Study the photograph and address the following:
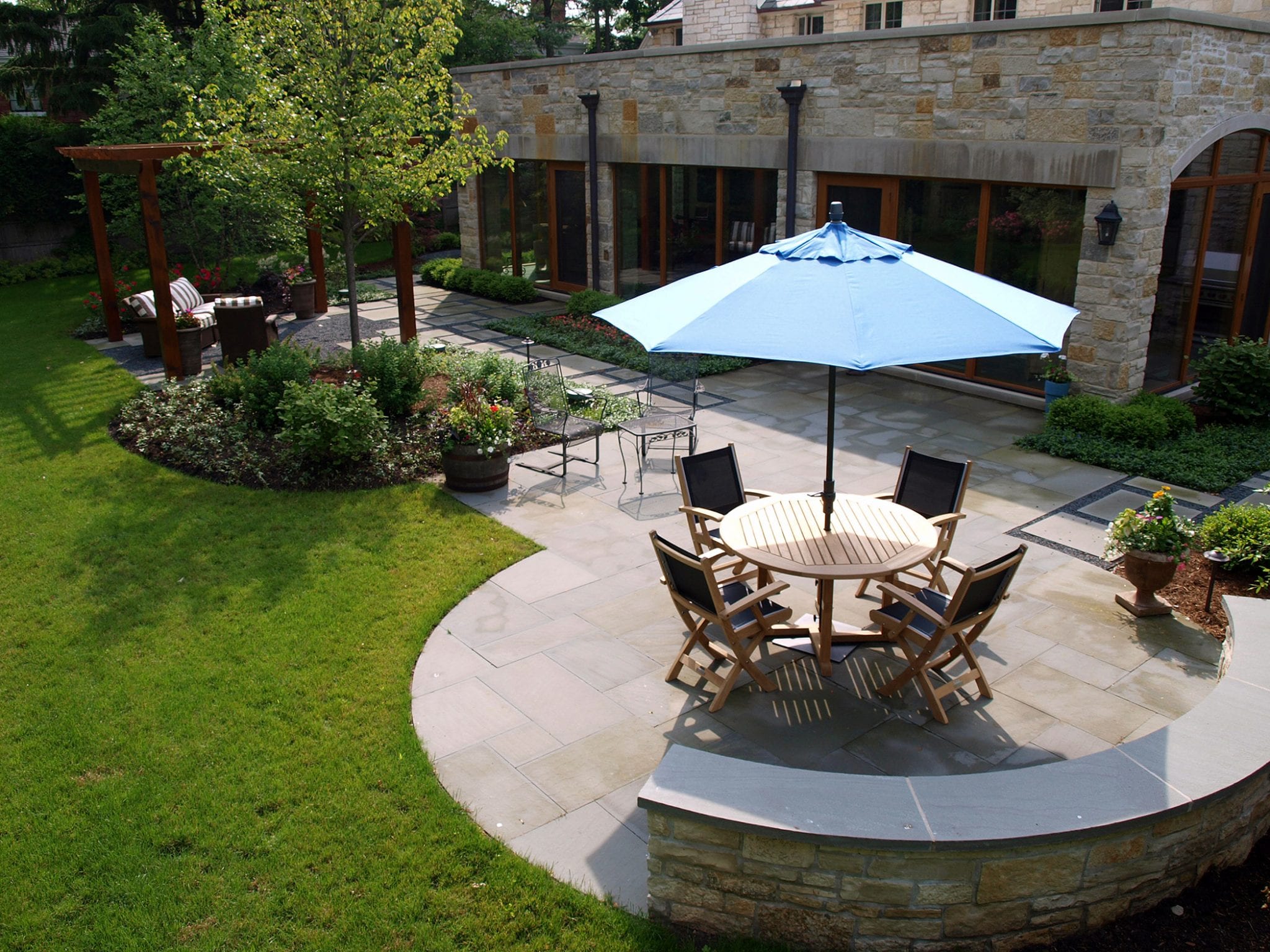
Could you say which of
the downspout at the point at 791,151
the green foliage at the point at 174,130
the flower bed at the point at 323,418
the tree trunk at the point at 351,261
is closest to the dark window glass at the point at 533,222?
the green foliage at the point at 174,130

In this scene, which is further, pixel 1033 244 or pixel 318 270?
pixel 318 270

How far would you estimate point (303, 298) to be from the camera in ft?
58.0

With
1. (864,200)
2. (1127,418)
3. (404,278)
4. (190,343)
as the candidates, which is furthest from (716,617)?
(190,343)

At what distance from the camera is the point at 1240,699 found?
492 centimetres

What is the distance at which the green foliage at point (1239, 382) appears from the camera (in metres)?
11.2

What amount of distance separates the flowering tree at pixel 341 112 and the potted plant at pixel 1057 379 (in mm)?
7580

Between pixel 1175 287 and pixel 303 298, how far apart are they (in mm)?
13698

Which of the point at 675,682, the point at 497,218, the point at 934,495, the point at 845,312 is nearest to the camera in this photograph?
the point at 845,312

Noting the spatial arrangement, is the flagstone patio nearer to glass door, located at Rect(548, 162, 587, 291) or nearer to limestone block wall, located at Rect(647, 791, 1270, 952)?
limestone block wall, located at Rect(647, 791, 1270, 952)

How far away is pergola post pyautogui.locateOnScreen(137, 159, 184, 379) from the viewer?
12.5m

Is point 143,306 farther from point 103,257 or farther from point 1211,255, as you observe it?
point 1211,255

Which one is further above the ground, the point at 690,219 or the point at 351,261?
the point at 690,219

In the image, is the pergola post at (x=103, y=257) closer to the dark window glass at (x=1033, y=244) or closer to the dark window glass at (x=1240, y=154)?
the dark window glass at (x=1033, y=244)

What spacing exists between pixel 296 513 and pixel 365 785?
436cm
